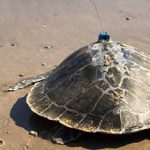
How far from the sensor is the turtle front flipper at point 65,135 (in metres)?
5.07

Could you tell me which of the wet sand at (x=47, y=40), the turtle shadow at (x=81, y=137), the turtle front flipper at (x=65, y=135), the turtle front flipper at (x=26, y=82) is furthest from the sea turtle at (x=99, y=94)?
the turtle front flipper at (x=26, y=82)

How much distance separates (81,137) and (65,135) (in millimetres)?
Answer: 185

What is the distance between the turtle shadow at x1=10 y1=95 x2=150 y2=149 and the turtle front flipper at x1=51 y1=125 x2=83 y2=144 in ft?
0.20

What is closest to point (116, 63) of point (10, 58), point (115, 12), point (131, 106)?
point (131, 106)

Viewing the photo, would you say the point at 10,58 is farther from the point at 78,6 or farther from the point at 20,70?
the point at 78,6

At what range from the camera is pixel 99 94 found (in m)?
5.07

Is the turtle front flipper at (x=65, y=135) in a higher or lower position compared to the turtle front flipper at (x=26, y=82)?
higher

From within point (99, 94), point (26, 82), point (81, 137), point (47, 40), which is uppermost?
point (99, 94)

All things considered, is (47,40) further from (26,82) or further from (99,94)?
(99,94)

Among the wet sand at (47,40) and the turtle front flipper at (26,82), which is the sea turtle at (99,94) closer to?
the wet sand at (47,40)

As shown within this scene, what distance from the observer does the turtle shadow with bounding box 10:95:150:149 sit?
16.5 feet

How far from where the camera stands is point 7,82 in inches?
263

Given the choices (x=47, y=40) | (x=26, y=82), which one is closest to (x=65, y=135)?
(x=26, y=82)

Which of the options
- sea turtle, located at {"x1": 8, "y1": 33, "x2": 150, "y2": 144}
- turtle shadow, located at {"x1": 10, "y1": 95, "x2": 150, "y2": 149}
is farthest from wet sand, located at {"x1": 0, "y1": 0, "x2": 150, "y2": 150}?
sea turtle, located at {"x1": 8, "y1": 33, "x2": 150, "y2": 144}
